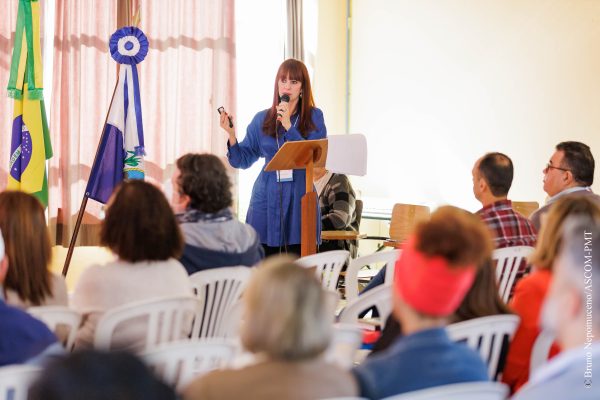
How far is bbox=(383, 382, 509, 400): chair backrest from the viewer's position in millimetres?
1606

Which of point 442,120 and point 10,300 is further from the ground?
point 442,120

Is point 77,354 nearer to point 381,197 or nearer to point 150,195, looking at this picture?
point 150,195

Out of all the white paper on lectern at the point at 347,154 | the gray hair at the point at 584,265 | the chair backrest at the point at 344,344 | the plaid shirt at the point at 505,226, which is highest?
the white paper on lectern at the point at 347,154

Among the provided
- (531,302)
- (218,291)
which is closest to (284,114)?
(218,291)

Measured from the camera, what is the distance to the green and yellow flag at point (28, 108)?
5273 millimetres

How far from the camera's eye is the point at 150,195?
2818mm

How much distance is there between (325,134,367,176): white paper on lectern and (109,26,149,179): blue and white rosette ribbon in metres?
1.26

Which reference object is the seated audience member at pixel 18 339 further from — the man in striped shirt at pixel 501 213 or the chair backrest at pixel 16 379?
the man in striped shirt at pixel 501 213

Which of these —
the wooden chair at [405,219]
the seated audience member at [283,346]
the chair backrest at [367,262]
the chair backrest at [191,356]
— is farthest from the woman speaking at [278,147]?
the seated audience member at [283,346]

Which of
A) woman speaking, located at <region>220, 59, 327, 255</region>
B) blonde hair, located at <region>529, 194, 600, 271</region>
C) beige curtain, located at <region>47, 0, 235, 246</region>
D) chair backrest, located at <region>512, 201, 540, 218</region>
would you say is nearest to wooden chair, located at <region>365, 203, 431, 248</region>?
chair backrest, located at <region>512, 201, 540, 218</region>

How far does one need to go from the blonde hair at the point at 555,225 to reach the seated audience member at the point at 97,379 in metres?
1.99

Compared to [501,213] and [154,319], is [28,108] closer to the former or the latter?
[501,213]

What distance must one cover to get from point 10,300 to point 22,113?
3047 mm

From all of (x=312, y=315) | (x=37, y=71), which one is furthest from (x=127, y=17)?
(x=312, y=315)
